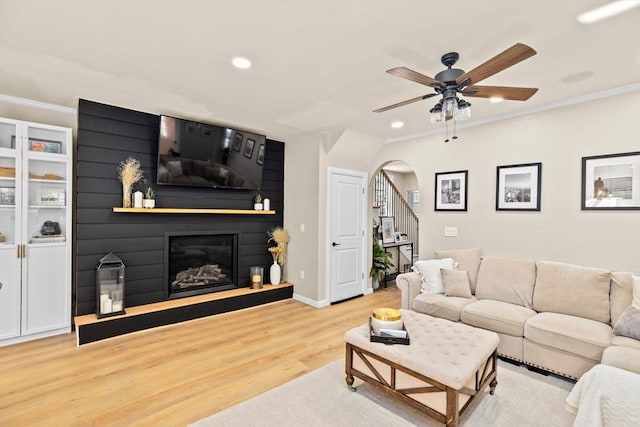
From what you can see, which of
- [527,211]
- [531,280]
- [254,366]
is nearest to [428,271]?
[531,280]

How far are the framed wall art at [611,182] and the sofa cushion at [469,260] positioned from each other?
1189 mm

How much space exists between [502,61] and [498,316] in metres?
2.29

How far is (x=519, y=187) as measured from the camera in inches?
145

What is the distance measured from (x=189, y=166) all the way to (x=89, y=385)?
252 centimetres

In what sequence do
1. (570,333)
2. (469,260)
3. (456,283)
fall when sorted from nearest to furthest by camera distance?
(570,333) → (456,283) → (469,260)

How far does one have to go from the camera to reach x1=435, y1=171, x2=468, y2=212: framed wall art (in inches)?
165

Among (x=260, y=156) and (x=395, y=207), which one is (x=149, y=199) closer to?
(x=260, y=156)

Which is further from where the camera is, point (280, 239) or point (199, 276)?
point (280, 239)

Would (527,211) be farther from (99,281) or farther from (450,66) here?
(99,281)

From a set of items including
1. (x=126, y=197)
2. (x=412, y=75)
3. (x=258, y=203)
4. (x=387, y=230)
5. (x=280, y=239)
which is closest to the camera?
(x=412, y=75)

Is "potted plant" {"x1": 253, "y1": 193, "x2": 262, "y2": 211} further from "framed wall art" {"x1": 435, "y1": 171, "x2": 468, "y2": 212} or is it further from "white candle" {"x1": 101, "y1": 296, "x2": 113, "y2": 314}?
"framed wall art" {"x1": 435, "y1": 171, "x2": 468, "y2": 212}

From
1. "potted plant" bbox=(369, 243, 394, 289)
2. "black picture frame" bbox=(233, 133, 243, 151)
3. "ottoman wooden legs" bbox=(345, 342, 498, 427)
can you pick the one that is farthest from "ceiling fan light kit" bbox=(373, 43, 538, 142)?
"potted plant" bbox=(369, 243, 394, 289)

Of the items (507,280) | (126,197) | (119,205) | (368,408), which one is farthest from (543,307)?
Result: (119,205)

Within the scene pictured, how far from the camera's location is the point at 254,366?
9.37 feet
